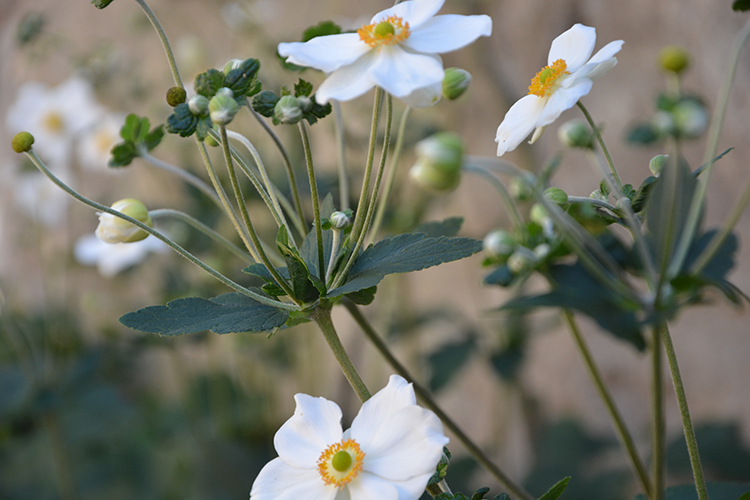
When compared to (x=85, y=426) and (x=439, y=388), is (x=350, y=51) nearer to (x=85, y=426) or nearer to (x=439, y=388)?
(x=439, y=388)

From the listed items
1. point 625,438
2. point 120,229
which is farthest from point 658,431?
point 120,229

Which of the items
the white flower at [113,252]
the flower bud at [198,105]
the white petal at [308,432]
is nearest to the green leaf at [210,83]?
the flower bud at [198,105]

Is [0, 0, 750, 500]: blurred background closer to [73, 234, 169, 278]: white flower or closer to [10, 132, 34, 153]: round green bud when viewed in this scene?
[73, 234, 169, 278]: white flower

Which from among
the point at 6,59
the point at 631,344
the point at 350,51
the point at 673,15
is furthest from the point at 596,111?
the point at 6,59

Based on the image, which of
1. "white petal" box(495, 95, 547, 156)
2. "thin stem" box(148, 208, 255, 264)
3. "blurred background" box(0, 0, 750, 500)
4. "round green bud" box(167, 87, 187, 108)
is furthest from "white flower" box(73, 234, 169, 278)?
"white petal" box(495, 95, 547, 156)

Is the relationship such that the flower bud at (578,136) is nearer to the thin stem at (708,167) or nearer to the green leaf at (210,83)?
the thin stem at (708,167)

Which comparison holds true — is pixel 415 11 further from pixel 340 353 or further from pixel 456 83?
pixel 340 353
